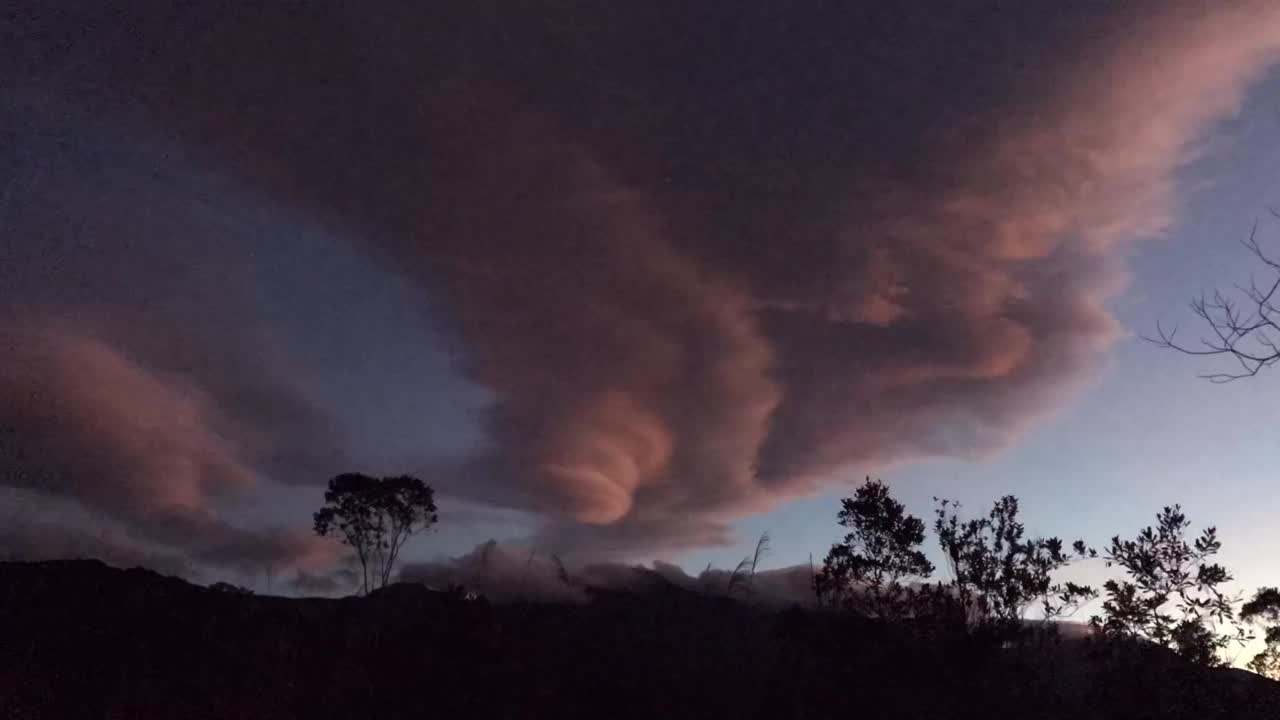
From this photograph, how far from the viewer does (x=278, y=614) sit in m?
14.2

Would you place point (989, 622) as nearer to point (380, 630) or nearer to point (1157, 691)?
point (1157, 691)

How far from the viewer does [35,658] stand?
1772 centimetres

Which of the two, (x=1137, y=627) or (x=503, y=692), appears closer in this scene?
(x=503, y=692)

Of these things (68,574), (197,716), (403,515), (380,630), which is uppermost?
(403,515)

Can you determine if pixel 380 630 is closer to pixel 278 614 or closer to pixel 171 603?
pixel 278 614

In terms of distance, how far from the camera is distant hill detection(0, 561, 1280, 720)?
472 inches

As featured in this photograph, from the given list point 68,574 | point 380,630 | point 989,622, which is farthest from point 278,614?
point 68,574

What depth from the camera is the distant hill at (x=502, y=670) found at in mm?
11977

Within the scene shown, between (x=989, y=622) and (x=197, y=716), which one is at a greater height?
(x=989, y=622)

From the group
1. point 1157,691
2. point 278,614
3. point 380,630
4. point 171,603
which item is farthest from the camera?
point 171,603

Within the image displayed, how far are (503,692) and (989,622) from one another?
10652 mm

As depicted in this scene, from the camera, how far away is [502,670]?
12.2m

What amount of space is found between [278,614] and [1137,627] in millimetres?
15047

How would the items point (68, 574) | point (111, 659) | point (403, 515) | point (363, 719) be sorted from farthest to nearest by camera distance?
point (403, 515) < point (68, 574) < point (111, 659) < point (363, 719)
